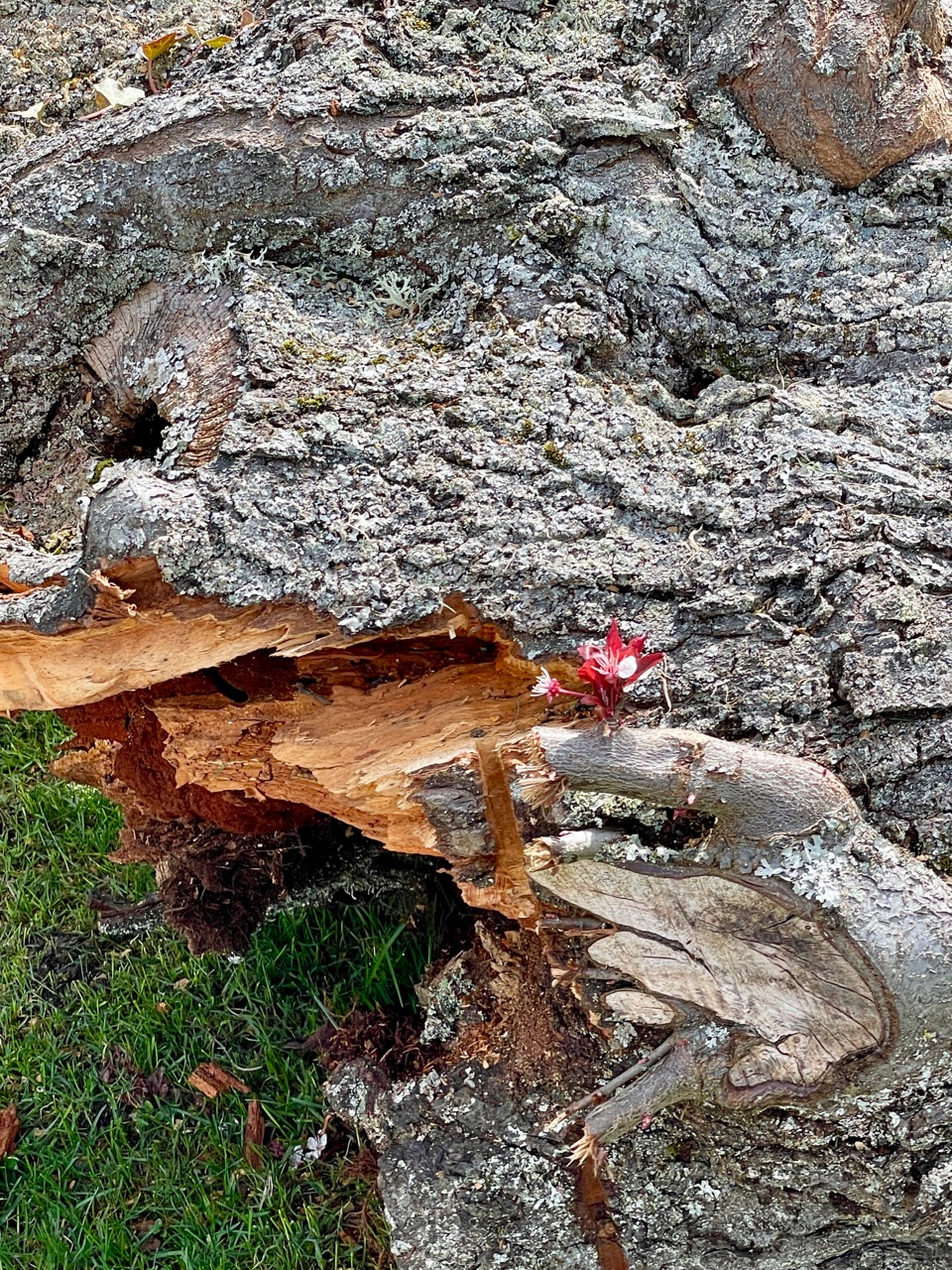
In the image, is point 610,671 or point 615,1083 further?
point 615,1083

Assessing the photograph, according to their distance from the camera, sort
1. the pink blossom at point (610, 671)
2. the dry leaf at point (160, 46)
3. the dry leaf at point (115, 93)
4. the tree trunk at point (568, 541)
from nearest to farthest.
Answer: the pink blossom at point (610, 671), the tree trunk at point (568, 541), the dry leaf at point (115, 93), the dry leaf at point (160, 46)

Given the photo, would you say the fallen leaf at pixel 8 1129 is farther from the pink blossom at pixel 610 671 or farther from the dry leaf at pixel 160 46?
the dry leaf at pixel 160 46

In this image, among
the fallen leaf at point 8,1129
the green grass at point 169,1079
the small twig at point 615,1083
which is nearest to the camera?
the small twig at point 615,1083

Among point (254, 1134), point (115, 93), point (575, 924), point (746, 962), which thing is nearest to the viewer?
point (746, 962)

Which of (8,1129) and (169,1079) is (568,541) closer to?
(169,1079)

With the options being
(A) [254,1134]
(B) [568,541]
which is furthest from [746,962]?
(A) [254,1134]

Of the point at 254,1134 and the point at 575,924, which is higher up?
the point at 575,924

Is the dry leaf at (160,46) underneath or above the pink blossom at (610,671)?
above

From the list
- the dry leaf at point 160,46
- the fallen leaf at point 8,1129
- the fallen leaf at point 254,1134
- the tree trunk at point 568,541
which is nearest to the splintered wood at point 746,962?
the tree trunk at point 568,541
